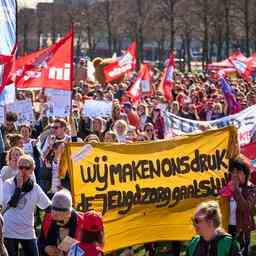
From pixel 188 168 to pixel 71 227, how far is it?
2.67 m

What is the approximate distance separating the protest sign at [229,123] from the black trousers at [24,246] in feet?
13.0

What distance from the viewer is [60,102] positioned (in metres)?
13.6

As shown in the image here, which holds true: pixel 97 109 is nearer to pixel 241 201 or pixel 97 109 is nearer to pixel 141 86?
pixel 141 86

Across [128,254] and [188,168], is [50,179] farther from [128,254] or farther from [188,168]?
[128,254]

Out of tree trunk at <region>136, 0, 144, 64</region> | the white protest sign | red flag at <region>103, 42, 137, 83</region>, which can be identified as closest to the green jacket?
the white protest sign

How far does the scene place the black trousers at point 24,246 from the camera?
8.46 m

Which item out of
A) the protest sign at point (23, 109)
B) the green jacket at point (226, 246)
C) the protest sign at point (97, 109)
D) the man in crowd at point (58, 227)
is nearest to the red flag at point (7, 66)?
the man in crowd at point (58, 227)

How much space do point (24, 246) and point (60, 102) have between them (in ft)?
17.3

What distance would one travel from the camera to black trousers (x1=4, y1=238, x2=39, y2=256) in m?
8.46

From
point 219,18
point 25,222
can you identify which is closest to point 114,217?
point 25,222

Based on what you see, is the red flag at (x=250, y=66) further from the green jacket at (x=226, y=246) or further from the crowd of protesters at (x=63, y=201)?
the green jacket at (x=226, y=246)

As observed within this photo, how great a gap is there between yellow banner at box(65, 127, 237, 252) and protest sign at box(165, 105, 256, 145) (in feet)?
6.93

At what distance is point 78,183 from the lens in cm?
879

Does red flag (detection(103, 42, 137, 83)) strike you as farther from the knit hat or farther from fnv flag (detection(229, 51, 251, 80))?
the knit hat
